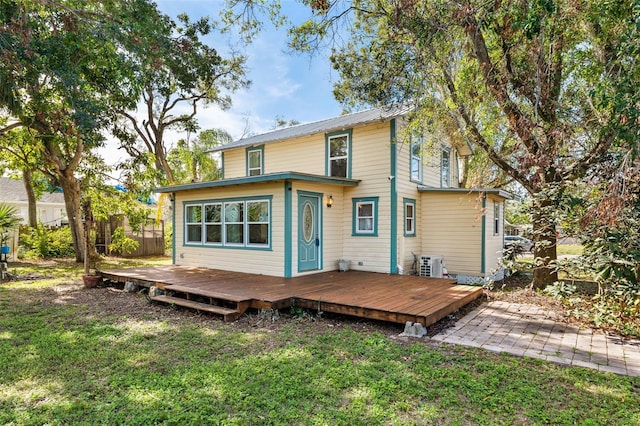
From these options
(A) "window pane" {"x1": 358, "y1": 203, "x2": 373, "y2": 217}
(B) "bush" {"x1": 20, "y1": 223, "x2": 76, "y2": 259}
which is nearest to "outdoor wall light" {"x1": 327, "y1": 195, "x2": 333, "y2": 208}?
(A) "window pane" {"x1": 358, "y1": 203, "x2": 373, "y2": 217}

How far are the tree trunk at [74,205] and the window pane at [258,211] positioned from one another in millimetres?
8378

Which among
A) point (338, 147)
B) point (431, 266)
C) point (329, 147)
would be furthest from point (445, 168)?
point (329, 147)

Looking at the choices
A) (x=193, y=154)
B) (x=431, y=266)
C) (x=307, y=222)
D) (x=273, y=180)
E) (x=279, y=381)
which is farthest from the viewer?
(x=193, y=154)

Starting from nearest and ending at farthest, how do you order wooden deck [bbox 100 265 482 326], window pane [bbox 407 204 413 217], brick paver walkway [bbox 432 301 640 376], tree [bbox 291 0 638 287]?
brick paver walkway [bbox 432 301 640 376] → wooden deck [bbox 100 265 482 326] → tree [bbox 291 0 638 287] → window pane [bbox 407 204 413 217]

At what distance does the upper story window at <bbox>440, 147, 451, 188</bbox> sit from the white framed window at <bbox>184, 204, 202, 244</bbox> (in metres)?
8.31

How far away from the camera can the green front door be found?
8.88 metres

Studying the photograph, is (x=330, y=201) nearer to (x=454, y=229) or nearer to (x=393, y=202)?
(x=393, y=202)

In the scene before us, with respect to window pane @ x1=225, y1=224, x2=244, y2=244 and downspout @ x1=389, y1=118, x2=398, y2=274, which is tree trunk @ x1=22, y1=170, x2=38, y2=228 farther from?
downspout @ x1=389, y1=118, x2=398, y2=274

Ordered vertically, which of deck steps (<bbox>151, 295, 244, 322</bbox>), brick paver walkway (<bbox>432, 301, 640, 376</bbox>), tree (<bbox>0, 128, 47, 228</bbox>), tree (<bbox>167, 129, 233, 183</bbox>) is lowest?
brick paver walkway (<bbox>432, 301, 640, 376</bbox>)

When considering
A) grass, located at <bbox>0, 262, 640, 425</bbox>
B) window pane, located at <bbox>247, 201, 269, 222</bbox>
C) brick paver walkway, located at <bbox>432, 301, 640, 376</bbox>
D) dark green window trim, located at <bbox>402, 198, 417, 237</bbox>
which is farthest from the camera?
dark green window trim, located at <bbox>402, 198, 417, 237</bbox>

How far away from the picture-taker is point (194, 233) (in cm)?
1091

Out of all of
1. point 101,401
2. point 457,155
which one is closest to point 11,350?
point 101,401

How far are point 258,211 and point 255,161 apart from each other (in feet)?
12.9

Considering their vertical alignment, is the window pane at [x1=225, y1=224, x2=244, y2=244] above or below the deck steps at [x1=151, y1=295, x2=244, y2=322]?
above
